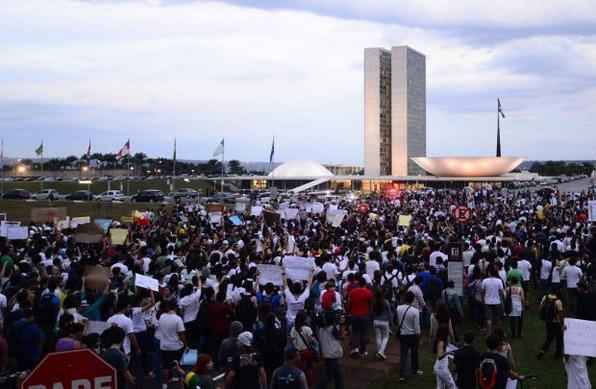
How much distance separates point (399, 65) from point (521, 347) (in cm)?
9943

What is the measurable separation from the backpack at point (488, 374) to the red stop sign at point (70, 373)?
4.52 meters

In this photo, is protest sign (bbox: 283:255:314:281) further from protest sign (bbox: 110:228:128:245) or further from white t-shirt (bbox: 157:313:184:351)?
protest sign (bbox: 110:228:128:245)

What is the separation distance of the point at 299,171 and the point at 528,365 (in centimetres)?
8034

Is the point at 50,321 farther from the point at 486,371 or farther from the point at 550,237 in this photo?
the point at 550,237

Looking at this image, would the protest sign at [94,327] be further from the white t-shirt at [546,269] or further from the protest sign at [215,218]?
the protest sign at [215,218]

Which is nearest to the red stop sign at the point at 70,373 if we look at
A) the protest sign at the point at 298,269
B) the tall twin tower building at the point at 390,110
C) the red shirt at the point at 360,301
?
the red shirt at the point at 360,301

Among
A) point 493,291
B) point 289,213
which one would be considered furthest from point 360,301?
point 289,213

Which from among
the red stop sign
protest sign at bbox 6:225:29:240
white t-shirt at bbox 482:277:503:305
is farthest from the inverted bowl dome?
the red stop sign

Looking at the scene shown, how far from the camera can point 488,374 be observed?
6.48 meters

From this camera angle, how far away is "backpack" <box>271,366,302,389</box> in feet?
20.1

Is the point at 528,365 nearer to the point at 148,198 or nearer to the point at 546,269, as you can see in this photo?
the point at 546,269

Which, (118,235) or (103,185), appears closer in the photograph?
(118,235)

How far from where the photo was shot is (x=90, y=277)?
396 inches

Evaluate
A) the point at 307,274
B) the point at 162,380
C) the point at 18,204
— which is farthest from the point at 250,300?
the point at 18,204
